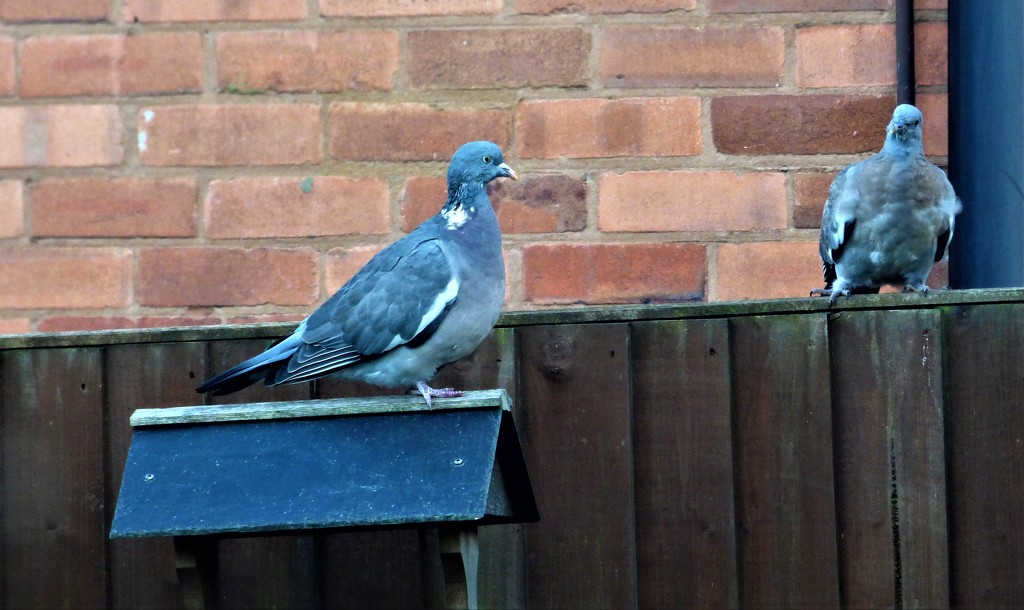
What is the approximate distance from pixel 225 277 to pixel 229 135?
32 centimetres

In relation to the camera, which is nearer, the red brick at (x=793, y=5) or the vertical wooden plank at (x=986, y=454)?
the vertical wooden plank at (x=986, y=454)

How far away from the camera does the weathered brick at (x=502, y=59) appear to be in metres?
3.30

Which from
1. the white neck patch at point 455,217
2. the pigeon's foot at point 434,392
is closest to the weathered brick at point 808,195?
the white neck patch at point 455,217

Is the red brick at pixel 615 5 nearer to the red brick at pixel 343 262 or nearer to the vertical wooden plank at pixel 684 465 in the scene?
the red brick at pixel 343 262

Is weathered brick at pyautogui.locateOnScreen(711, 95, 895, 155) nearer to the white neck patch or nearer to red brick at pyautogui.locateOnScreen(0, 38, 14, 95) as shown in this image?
the white neck patch

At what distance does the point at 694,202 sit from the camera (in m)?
3.26

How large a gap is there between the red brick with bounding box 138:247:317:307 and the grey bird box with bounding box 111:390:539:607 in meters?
0.93

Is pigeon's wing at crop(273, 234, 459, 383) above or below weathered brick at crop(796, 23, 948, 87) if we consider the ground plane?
below

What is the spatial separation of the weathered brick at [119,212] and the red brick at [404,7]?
52 cm

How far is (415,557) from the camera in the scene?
8.93 feet

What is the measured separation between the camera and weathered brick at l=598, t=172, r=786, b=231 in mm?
3254

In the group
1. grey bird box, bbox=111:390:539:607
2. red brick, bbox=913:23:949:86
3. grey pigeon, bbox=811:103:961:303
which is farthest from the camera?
red brick, bbox=913:23:949:86

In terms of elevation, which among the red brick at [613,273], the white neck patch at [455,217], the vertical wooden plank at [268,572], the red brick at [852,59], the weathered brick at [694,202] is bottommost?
the vertical wooden plank at [268,572]

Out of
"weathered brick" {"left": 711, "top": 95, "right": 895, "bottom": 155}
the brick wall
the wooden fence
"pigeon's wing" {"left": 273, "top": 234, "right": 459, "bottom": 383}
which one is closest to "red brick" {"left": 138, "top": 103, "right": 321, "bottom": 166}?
the brick wall
